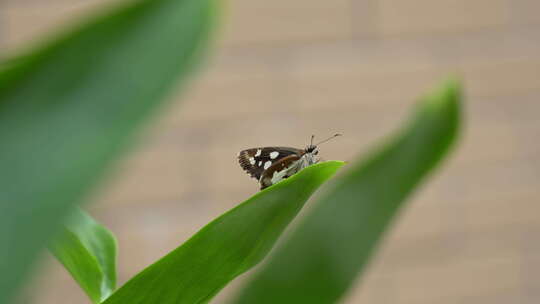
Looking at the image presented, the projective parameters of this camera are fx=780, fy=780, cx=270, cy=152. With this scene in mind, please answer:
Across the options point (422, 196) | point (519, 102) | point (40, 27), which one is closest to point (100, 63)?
point (40, 27)

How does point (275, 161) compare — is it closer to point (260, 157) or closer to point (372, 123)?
point (260, 157)

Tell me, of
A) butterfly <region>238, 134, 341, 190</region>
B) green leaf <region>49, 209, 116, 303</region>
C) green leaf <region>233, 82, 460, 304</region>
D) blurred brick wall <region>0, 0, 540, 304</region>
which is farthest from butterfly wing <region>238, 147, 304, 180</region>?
blurred brick wall <region>0, 0, 540, 304</region>

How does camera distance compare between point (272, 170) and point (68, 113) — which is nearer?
point (68, 113)

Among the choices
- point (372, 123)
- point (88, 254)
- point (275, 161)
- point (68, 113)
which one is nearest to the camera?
point (68, 113)

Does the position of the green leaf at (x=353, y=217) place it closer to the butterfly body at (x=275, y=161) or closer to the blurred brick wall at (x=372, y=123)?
the butterfly body at (x=275, y=161)

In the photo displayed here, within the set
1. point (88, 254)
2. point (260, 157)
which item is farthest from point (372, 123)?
point (88, 254)
